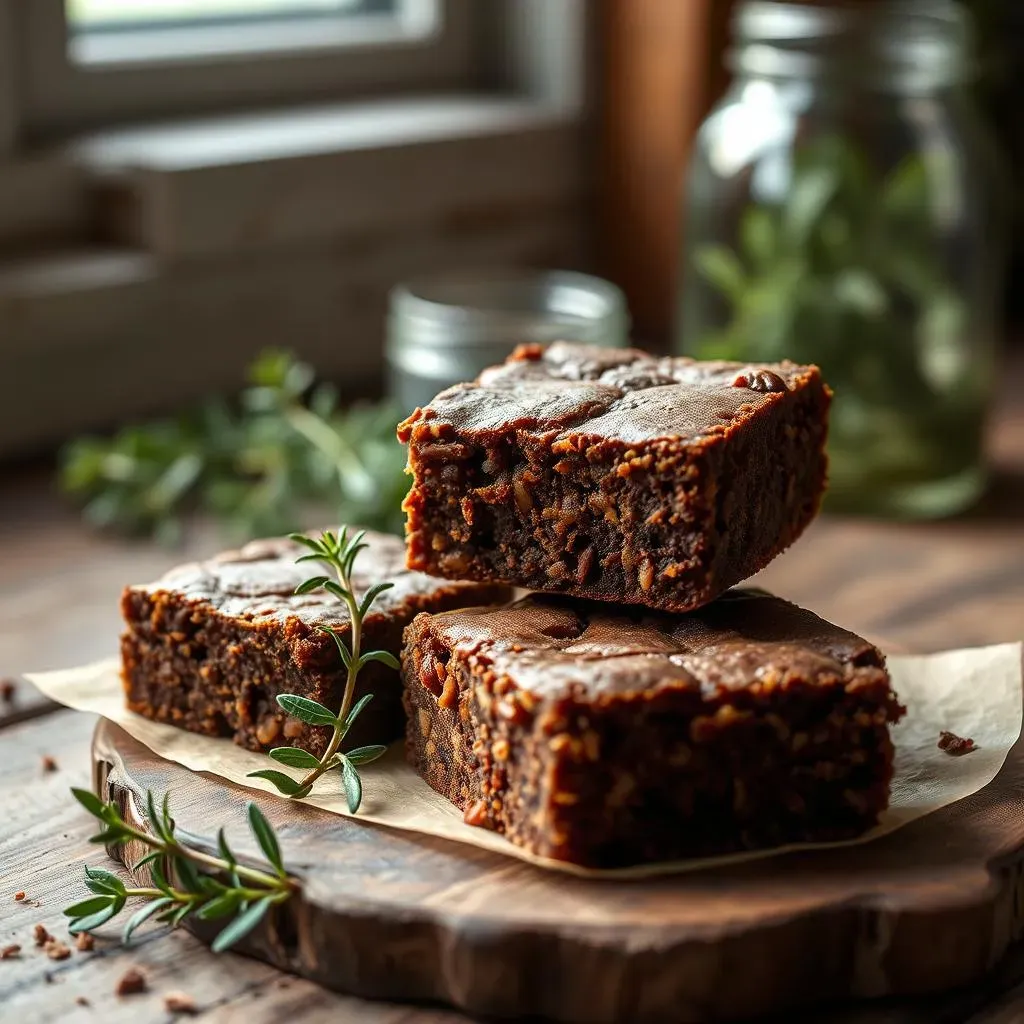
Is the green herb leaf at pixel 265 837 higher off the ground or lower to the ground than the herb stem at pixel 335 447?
lower

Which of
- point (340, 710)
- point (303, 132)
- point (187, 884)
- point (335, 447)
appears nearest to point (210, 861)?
point (187, 884)

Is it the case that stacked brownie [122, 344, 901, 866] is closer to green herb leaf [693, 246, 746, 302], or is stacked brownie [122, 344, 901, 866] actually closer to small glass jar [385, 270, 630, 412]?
small glass jar [385, 270, 630, 412]

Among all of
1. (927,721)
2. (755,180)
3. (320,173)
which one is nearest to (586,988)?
(927,721)

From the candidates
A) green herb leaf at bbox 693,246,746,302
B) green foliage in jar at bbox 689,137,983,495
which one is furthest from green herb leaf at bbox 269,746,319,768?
green herb leaf at bbox 693,246,746,302

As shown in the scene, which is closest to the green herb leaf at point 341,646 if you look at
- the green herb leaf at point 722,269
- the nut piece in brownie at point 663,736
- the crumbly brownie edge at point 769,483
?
the nut piece in brownie at point 663,736

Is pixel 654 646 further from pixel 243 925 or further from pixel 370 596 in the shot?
pixel 243 925

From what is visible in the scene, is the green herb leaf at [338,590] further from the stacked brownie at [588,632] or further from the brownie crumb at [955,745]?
the brownie crumb at [955,745]

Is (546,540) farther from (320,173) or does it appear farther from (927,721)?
(320,173)
